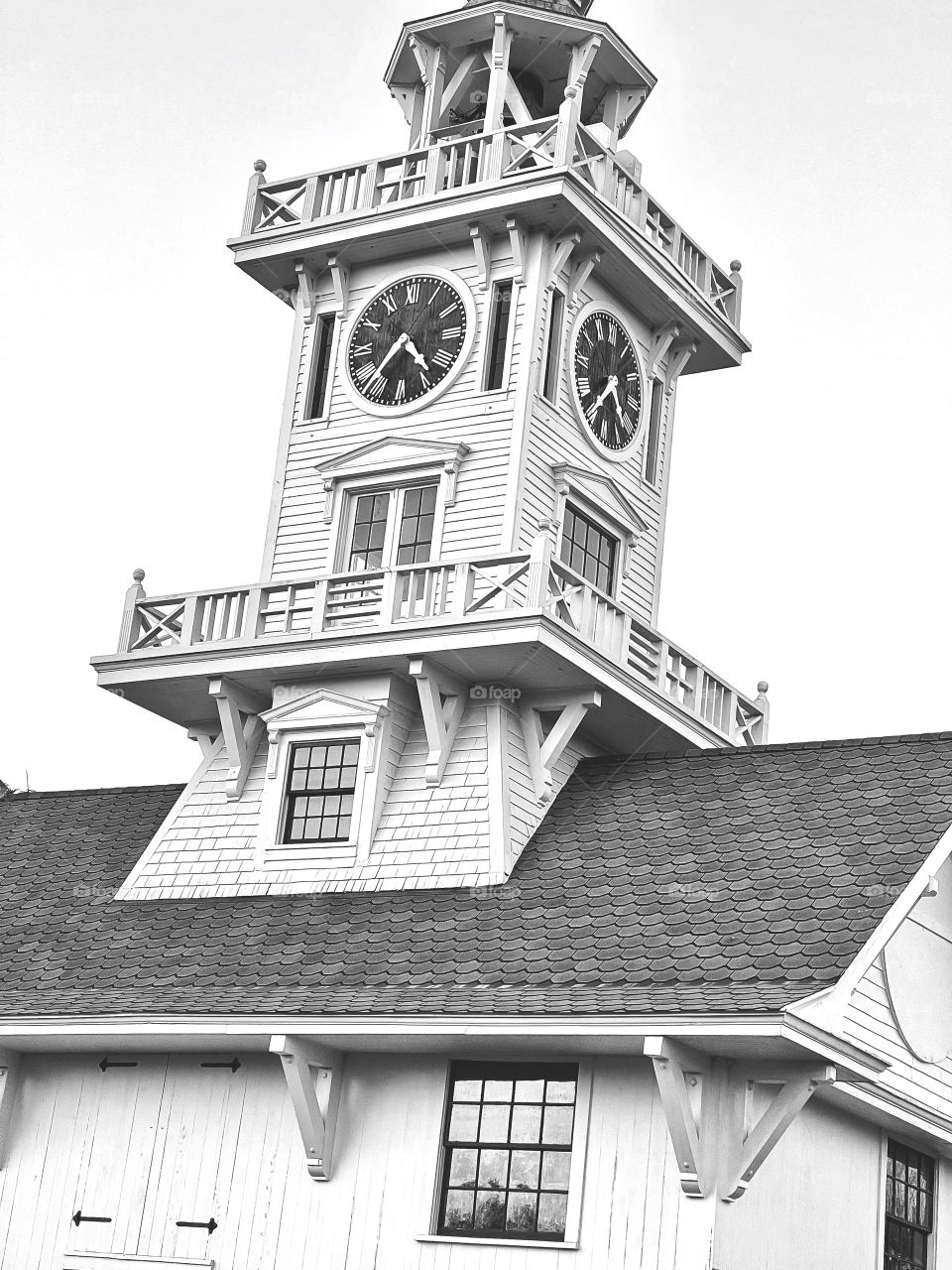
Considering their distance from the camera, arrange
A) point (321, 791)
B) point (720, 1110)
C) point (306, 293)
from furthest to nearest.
Result: 1. point (306, 293)
2. point (321, 791)
3. point (720, 1110)

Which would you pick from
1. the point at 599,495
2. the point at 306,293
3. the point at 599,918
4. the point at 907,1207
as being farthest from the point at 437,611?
the point at 907,1207

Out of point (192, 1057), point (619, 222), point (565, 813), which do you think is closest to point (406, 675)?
point (565, 813)

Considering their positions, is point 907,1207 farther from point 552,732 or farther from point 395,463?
point 395,463

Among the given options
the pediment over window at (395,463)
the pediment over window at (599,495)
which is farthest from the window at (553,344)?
the pediment over window at (395,463)

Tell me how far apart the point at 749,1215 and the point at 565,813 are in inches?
230

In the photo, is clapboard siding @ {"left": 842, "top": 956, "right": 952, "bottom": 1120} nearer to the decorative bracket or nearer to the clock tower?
the decorative bracket

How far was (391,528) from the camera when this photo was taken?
2312 centimetres

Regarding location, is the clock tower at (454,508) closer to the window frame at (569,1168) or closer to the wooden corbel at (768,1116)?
the window frame at (569,1168)

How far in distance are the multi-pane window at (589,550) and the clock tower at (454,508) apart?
4 centimetres

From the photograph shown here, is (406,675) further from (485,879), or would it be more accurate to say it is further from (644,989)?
(644,989)

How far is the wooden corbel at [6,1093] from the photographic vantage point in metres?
19.5

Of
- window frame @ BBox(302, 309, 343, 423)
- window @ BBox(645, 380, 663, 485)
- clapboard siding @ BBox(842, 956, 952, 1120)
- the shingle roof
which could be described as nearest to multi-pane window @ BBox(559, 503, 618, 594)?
window @ BBox(645, 380, 663, 485)

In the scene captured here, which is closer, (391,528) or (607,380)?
(391,528)

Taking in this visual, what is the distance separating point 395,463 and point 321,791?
14.0ft
